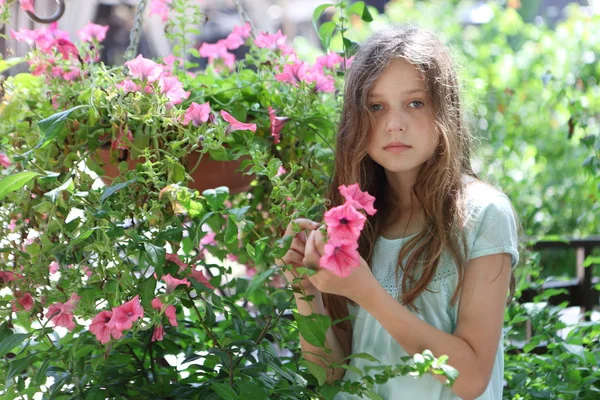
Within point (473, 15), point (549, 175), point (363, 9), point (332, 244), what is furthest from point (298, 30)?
point (332, 244)

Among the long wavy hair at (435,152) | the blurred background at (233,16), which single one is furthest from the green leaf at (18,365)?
the blurred background at (233,16)

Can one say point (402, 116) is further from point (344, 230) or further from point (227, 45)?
point (227, 45)

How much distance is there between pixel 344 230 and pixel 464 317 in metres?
0.31

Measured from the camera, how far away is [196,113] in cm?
91

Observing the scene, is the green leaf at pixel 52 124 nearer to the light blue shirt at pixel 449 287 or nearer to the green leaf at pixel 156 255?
the green leaf at pixel 156 255

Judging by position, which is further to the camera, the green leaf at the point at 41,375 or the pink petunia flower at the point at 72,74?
the pink petunia flower at the point at 72,74

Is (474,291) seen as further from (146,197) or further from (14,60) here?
(14,60)

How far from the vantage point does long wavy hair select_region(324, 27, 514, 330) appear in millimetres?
1009

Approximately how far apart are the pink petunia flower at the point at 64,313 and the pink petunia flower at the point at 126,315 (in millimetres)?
70

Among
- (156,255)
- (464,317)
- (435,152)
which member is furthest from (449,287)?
(156,255)

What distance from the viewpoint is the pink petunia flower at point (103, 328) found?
34.4 inches

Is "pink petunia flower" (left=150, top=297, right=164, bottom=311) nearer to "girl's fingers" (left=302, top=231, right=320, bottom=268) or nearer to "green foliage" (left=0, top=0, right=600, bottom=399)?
"green foliage" (left=0, top=0, right=600, bottom=399)

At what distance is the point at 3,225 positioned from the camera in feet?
3.42

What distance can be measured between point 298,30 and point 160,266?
4988 mm
